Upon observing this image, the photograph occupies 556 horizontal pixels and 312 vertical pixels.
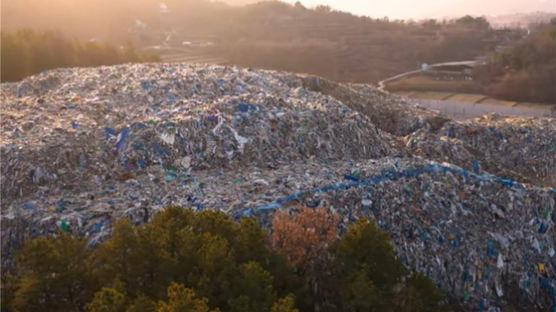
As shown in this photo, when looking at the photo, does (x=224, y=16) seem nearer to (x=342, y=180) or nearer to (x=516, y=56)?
(x=516, y=56)

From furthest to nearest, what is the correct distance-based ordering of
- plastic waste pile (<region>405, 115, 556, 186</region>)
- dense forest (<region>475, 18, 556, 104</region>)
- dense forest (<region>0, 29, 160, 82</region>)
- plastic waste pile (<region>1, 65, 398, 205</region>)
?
dense forest (<region>475, 18, 556, 104</region>) → dense forest (<region>0, 29, 160, 82</region>) → plastic waste pile (<region>405, 115, 556, 186</region>) → plastic waste pile (<region>1, 65, 398, 205</region>)

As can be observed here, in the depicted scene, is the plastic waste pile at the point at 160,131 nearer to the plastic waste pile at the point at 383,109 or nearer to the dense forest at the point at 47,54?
the plastic waste pile at the point at 383,109

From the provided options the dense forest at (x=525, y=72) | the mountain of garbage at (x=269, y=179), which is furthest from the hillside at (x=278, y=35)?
the mountain of garbage at (x=269, y=179)

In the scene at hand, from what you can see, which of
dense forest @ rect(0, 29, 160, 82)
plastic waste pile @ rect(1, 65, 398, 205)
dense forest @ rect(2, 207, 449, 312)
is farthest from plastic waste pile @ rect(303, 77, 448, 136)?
dense forest @ rect(0, 29, 160, 82)

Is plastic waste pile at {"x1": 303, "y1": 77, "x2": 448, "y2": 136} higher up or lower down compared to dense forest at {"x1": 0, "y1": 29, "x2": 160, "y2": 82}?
lower down

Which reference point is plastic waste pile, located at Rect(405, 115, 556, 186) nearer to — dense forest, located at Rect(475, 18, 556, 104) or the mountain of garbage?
the mountain of garbage

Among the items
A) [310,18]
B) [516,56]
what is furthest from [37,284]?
[310,18]

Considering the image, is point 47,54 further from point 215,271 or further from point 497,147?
point 215,271
